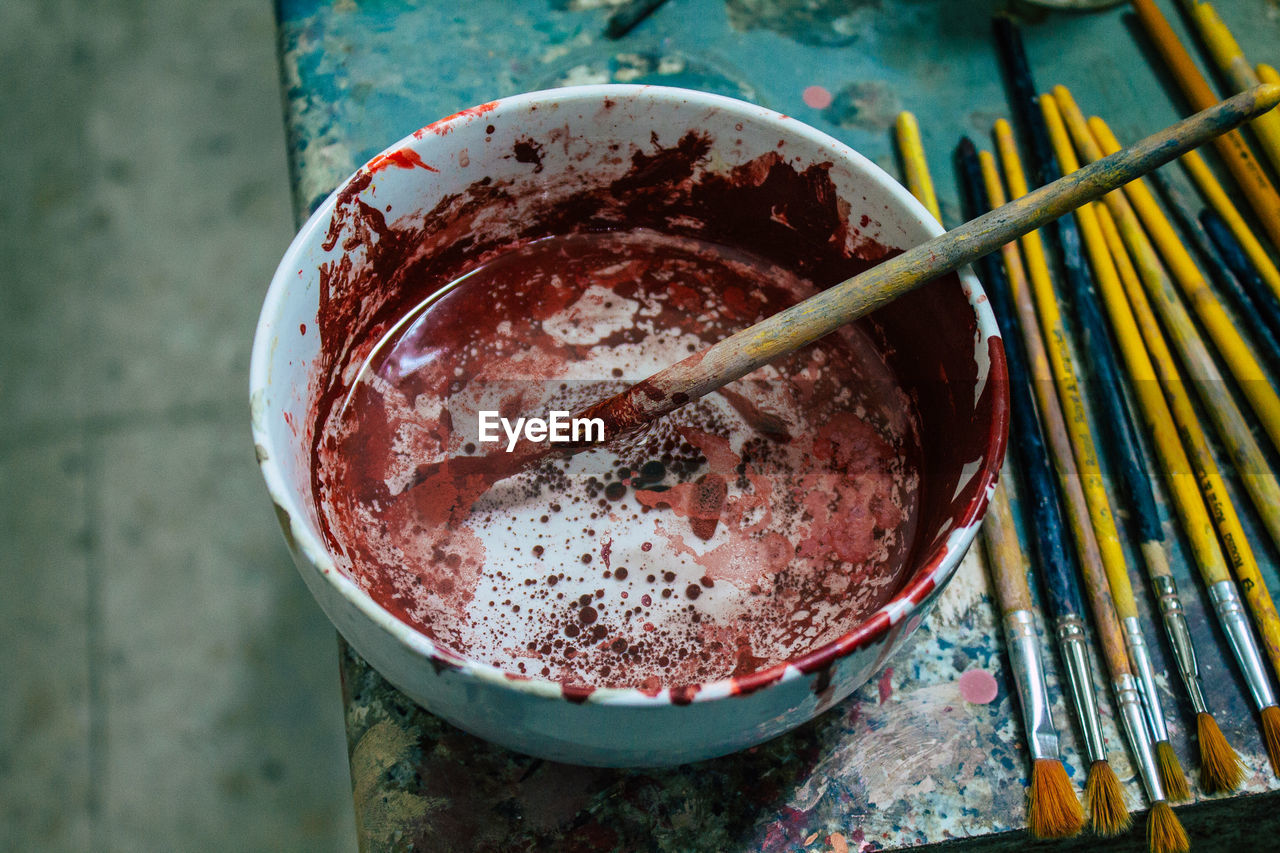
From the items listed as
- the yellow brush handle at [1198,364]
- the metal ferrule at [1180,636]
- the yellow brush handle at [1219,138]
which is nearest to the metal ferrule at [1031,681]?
the metal ferrule at [1180,636]

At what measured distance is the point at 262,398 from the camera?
61 centimetres

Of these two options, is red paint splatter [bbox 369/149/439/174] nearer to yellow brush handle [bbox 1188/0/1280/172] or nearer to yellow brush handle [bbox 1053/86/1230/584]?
yellow brush handle [bbox 1053/86/1230/584]

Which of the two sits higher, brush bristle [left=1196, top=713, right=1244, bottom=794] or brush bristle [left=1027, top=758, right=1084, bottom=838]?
brush bristle [left=1196, top=713, right=1244, bottom=794]

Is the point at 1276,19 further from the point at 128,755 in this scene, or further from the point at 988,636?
the point at 128,755

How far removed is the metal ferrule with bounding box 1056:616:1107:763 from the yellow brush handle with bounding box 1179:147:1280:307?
406mm

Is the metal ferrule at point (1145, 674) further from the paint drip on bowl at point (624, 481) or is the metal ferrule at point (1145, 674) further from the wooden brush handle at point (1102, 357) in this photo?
the paint drip on bowl at point (624, 481)

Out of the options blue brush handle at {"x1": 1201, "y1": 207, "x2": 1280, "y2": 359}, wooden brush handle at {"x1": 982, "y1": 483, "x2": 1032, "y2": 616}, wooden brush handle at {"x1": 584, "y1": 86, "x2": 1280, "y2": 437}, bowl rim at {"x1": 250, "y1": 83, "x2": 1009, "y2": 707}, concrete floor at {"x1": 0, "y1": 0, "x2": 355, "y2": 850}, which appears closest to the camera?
bowl rim at {"x1": 250, "y1": 83, "x2": 1009, "y2": 707}

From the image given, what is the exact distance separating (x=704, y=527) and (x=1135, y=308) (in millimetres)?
468

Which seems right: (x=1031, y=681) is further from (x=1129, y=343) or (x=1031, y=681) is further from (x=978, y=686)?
(x=1129, y=343)

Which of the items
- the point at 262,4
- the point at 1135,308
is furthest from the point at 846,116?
the point at 262,4

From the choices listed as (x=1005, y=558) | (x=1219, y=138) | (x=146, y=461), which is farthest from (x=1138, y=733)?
(x=146, y=461)

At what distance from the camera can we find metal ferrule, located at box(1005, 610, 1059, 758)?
693 mm

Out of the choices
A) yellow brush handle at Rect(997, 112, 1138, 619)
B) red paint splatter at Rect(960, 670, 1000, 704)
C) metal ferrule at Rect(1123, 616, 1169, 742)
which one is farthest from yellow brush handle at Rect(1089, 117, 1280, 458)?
red paint splatter at Rect(960, 670, 1000, 704)

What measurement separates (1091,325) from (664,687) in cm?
56
